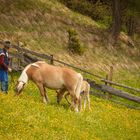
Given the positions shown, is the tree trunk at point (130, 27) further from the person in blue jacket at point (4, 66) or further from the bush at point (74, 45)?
the person in blue jacket at point (4, 66)

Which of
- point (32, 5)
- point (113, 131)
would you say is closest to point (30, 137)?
point (113, 131)

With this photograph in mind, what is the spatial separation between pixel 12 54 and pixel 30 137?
1612 cm

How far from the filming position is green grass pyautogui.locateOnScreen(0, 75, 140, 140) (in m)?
15.3

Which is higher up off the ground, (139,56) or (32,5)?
(32,5)

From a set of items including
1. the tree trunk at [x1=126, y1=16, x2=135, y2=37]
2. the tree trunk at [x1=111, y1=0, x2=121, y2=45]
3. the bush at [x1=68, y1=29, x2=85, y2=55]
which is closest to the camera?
the bush at [x1=68, y1=29, x2=85, y2=55]

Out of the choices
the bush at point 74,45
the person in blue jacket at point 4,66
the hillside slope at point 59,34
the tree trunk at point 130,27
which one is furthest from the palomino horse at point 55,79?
the tree trunk at point 130,27

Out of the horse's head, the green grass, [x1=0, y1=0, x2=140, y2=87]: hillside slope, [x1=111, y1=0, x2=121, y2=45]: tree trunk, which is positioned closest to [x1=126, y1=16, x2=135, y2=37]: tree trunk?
[x1=0, y1=0, x2=140, y2=87]: hillside slope

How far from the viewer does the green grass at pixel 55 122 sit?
15344mm

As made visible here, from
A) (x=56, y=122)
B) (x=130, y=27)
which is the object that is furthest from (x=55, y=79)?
(x=130, y=27)

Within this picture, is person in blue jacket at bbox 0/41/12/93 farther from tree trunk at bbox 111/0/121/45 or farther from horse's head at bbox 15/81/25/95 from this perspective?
tree trunk at bbox 111/0/121/45

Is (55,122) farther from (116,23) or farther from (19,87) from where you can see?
(116,23)

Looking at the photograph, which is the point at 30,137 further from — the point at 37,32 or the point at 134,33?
the point at 134,33

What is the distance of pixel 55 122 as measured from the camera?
17188mm

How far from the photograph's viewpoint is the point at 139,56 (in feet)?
161
